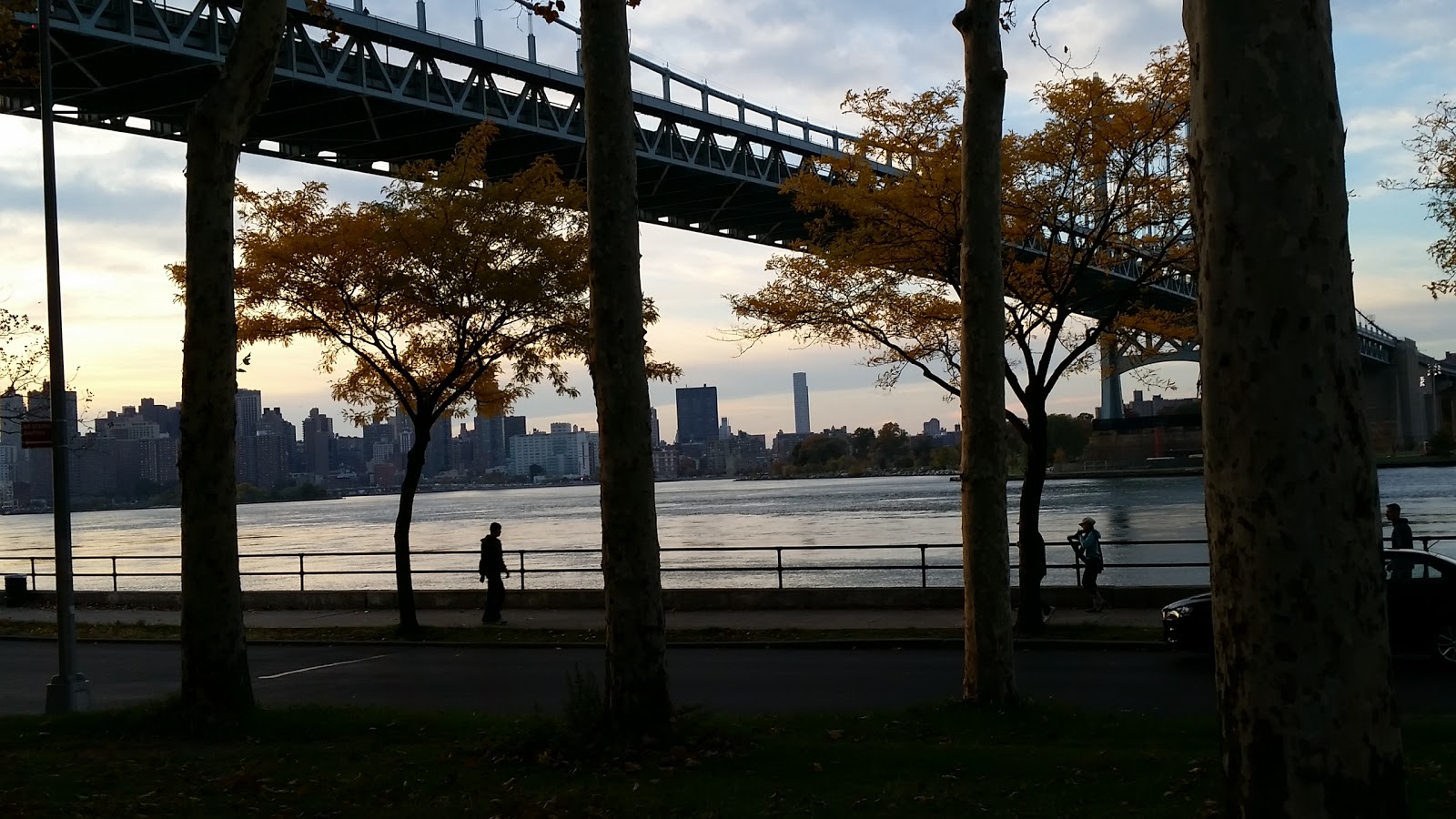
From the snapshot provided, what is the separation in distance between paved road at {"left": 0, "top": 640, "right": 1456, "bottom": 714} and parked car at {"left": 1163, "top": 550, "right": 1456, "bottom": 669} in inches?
10.8

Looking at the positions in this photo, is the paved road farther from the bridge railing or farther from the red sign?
→ the bridge railing

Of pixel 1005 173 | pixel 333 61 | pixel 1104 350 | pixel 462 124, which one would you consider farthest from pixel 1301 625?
pixel 462 124

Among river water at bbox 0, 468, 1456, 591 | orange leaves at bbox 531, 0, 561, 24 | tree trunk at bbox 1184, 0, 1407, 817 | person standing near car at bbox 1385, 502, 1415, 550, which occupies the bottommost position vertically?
river water at bbox 0, 468, 1456, 591

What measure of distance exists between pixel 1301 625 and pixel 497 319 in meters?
19.1

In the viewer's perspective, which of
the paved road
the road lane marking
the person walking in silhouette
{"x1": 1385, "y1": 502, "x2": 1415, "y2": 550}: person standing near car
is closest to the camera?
the paved road

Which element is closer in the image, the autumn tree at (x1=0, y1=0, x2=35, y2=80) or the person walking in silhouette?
the autumn tree at (x1=0, y1=0, x2=35, y2=80)

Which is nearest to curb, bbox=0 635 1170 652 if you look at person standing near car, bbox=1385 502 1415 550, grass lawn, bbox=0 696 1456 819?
person standing near car, bbox=1385 502 1415 550

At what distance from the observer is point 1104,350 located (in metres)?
27.6

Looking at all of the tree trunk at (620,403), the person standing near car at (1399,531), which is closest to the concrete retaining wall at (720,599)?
the person standing near car at (1399,531)

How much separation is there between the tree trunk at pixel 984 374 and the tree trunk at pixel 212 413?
215 inches

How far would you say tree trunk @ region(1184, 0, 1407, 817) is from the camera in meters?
3.87

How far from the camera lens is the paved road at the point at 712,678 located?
12.2 meters

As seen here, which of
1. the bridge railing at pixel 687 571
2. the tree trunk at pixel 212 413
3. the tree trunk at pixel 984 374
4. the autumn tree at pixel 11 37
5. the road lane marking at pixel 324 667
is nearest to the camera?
the tree trunk at pixel 212 413

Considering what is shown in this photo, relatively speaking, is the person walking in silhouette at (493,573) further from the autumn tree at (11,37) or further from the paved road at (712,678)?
the autumn tree at (11,37)
